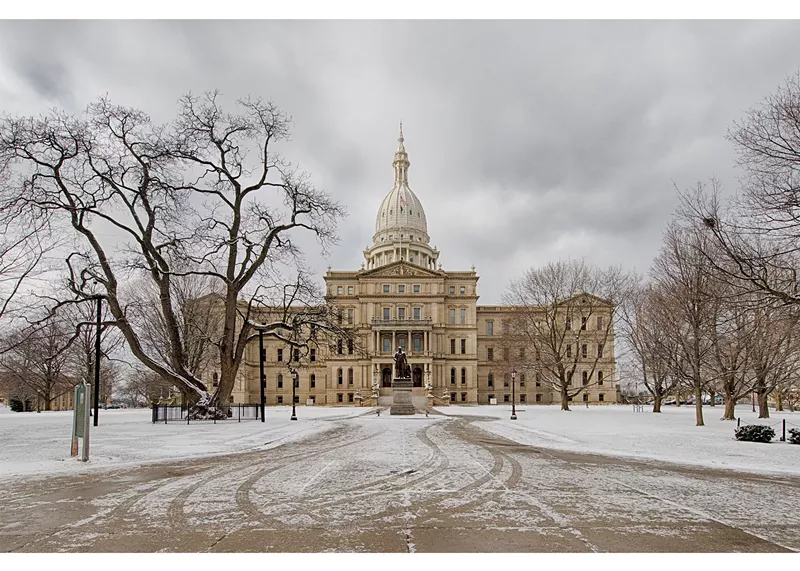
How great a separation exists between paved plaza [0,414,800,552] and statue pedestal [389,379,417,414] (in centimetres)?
2912

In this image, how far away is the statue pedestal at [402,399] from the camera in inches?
1746

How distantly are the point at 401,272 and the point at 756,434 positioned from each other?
7579 centimetres

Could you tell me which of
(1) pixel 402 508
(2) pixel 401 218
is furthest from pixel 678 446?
(2) pixel 401 218

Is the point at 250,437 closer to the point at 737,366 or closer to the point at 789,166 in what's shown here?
the point at 789,166

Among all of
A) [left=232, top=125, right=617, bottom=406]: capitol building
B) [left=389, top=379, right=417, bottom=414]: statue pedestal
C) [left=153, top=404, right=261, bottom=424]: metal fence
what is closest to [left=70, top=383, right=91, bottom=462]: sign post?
[left=153, top=404, right=261, bottom=424]: metal fence

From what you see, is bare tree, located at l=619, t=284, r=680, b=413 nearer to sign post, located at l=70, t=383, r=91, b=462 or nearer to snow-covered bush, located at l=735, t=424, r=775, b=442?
snow-covered bush, located at l=735, t=424, r=775, b=442

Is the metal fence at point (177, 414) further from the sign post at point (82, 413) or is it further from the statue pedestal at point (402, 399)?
the sign post at point (82, 413)

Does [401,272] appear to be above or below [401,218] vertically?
below

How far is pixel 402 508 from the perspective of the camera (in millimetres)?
9102

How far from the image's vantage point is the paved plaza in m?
7.13

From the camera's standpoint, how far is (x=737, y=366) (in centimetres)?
3216

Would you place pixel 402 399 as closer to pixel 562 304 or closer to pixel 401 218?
pixel 562 304

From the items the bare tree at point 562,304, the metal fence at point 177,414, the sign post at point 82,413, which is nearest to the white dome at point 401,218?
the bare tree at point 562,304

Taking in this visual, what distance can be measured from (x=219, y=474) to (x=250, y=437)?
31.6 feet
